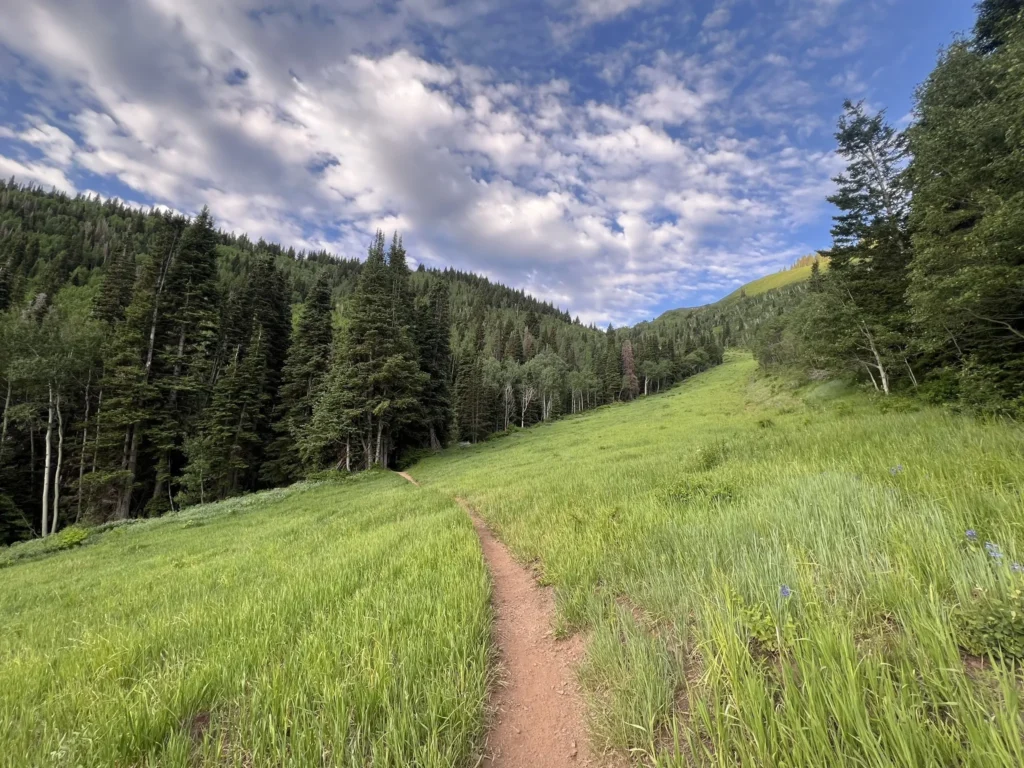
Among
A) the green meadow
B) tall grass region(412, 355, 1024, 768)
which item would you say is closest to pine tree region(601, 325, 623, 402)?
the green meadow

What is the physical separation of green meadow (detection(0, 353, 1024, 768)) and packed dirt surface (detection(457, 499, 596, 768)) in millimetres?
196

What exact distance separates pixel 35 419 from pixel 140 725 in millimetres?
44474

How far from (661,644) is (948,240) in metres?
18.8

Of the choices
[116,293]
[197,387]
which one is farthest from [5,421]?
[116,293]

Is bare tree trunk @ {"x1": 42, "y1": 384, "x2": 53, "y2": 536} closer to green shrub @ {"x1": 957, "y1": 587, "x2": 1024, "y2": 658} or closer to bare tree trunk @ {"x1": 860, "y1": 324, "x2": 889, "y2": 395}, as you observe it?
green shrub @ {"x1": 957, "y1": 587, "x2": 1024, "y2": 658}

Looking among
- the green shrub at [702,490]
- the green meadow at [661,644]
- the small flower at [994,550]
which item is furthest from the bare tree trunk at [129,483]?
the small flower at [994,550]

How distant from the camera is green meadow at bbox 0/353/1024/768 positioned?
2.04 metres

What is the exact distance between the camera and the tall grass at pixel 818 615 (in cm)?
188

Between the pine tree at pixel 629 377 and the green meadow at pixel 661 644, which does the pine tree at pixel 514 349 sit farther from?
the green meadow at pixel 661 644

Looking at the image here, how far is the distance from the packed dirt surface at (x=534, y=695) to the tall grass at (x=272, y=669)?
0.28 meters

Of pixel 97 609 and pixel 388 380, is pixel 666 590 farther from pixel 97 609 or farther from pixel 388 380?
pixel 388 380

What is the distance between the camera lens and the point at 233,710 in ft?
9.57

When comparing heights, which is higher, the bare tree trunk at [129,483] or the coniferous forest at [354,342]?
the coniferous forest at [354,342]

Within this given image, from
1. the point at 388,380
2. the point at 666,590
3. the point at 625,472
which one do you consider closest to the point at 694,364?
the point at 388,380
